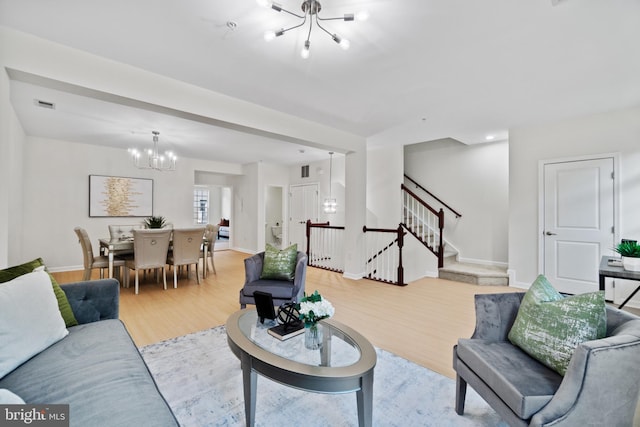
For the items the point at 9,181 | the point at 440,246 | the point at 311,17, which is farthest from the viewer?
the point at 440,246

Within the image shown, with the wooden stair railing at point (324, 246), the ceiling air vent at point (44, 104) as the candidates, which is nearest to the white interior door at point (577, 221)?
the wooden stair railing at point (324, 246)

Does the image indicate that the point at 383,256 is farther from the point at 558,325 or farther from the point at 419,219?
the point at 558,325

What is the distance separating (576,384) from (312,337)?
1209 millimetres

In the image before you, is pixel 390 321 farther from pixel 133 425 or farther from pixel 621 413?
pixel 133 425

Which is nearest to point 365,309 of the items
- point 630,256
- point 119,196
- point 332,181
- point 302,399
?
point 302,399

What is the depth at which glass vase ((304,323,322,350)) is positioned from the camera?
5.53ft

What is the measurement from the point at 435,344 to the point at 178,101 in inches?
139

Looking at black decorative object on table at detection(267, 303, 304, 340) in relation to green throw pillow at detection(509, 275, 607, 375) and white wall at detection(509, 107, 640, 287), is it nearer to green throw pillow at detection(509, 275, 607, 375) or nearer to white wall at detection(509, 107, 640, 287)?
green throw pillow at detection(509, 275, 607, 375)

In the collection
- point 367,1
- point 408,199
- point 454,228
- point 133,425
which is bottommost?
point 133,425

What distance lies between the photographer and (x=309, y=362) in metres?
1.48

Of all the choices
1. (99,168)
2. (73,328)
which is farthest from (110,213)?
(73,328)

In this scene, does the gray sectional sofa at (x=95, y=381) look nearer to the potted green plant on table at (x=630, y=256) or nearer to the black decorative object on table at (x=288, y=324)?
the black decorative object on table at (x=288, y=324)

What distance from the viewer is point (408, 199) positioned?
6391mm

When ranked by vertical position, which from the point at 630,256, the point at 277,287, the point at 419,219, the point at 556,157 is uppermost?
the point at 556,157
